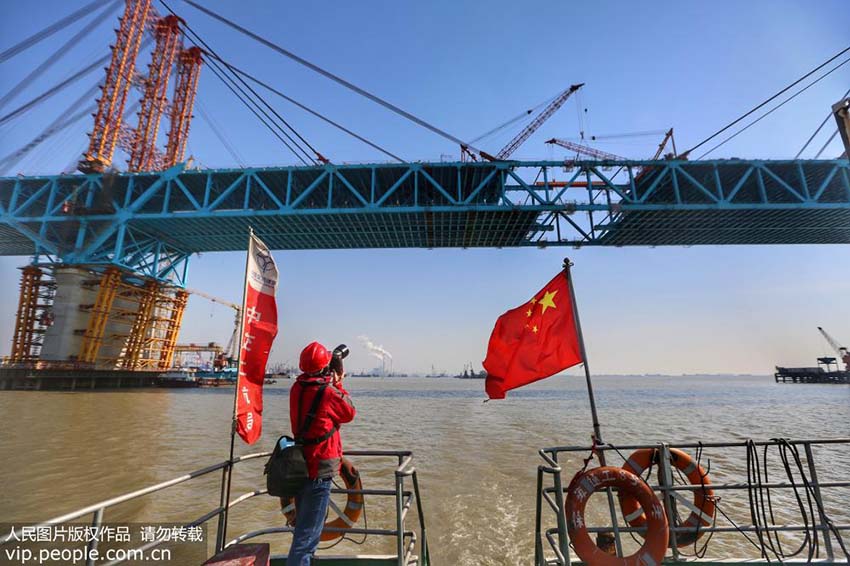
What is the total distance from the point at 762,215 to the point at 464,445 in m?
40.1

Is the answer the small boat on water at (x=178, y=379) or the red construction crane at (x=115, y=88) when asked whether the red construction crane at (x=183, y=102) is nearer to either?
the red construction crane at (x=115, y=88)

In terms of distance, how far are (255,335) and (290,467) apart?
1.54 meters

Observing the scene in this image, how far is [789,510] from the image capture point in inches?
303

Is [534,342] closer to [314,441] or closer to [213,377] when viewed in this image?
[314,441]

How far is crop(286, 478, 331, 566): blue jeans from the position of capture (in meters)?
3.00

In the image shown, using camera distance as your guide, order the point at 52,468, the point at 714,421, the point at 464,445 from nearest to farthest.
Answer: the point at 52,468 → the point at 464,445 → the point at 714,421

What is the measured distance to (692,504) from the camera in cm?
416

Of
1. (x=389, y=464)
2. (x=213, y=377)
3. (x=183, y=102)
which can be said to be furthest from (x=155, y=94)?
(x=389, y=464)

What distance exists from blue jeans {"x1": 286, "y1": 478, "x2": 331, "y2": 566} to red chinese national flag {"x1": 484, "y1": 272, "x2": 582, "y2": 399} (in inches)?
94.4

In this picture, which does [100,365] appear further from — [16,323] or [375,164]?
[375,164]

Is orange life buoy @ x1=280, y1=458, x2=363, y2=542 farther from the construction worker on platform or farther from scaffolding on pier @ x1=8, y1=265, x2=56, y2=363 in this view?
scaffolding on pier @ x1=8, y1=265, x2=56, y2=363

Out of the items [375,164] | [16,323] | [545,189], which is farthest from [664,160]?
[16,323]

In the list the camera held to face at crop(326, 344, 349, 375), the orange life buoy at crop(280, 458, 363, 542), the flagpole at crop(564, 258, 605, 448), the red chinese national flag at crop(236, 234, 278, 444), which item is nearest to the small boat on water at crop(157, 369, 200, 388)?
the orange life buoy at crop(280, 458, 363, 542)

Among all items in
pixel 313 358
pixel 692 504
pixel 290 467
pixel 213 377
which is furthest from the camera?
pixel 213 377
